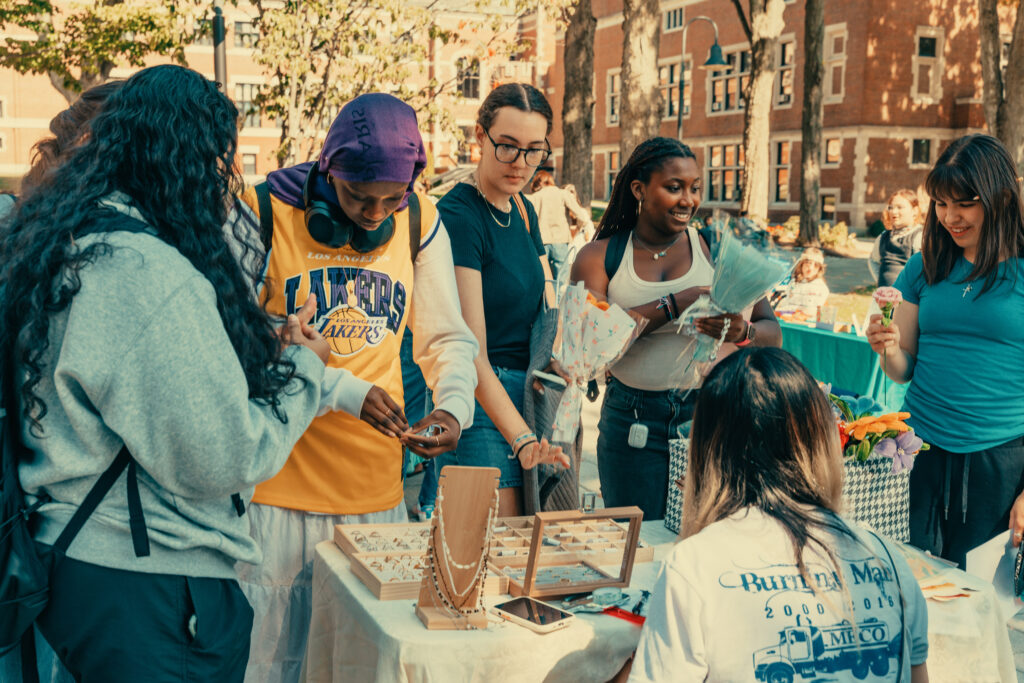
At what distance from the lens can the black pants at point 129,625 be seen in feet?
5.72

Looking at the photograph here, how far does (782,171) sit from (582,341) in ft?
111

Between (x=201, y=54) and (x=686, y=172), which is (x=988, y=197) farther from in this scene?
(x=201, y=54)

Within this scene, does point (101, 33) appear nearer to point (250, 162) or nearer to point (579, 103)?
point (579, 103)

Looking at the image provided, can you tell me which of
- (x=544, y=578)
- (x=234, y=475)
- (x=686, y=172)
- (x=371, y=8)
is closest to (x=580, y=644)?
(x=544, y=578)

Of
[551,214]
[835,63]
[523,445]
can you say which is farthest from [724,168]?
[523,445]

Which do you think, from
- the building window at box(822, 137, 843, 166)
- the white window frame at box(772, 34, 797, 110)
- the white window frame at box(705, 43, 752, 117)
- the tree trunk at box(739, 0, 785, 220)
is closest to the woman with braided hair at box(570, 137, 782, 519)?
the tree trunk at box(739, 0, 785, 220)

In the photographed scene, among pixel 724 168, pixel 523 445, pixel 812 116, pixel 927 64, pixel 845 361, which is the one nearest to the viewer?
pixel 523 445

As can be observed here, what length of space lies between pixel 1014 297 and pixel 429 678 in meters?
2.44

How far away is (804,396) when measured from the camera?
187 cm

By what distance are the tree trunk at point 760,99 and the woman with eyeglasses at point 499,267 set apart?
16129 mm

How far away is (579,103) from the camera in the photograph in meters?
16.0

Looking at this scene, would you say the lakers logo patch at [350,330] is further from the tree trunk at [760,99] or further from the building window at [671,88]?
the building window at [671,88]

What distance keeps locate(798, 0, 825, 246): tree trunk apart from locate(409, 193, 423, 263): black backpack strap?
1939cm

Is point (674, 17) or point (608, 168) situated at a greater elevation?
point (674, 17)
